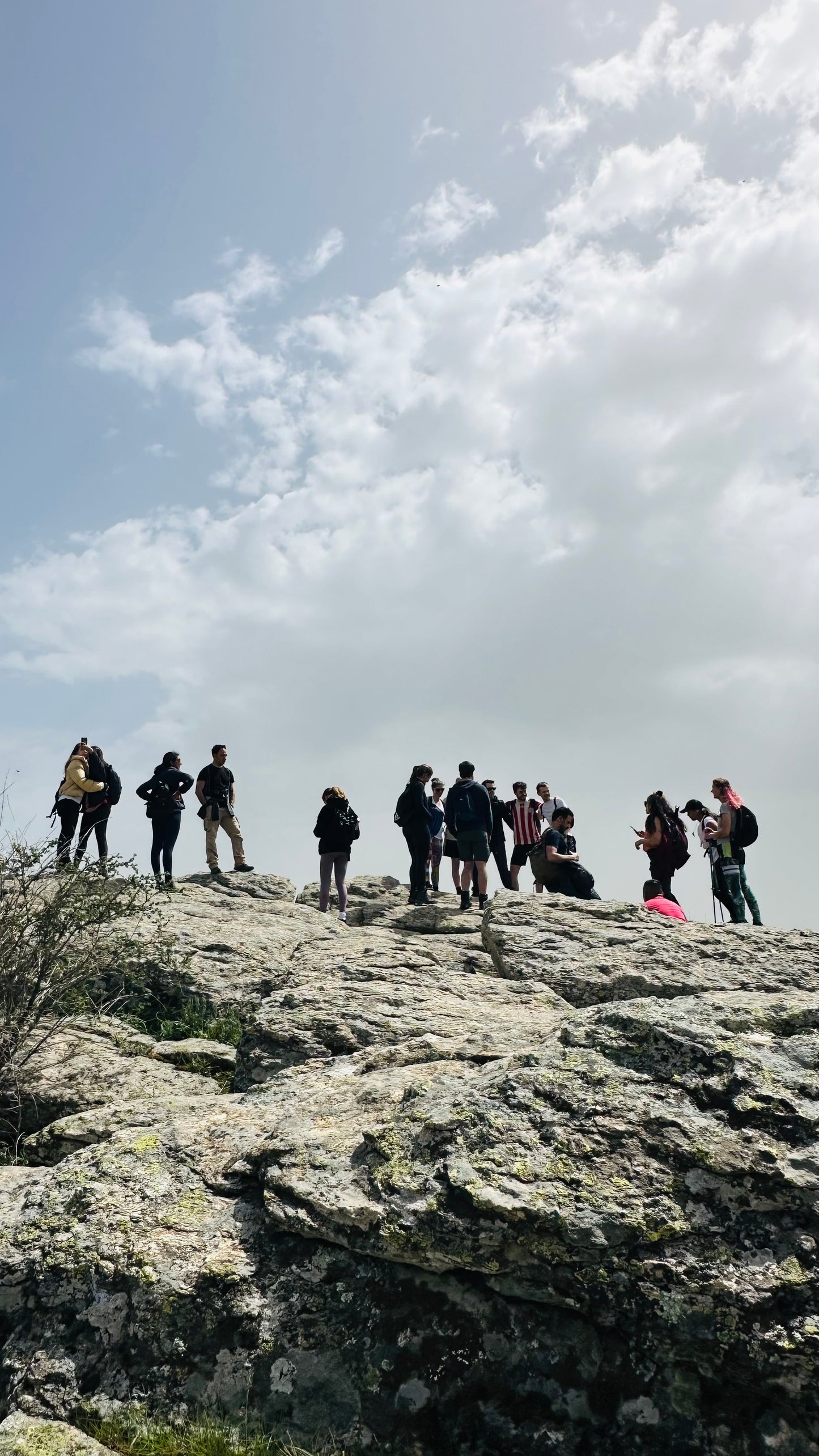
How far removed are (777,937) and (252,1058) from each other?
6.52m

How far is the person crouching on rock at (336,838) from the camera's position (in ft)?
55.1

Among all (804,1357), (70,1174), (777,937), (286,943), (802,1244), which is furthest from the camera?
(286,943)

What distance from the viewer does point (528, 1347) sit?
11.8 ft

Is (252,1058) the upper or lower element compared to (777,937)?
lower

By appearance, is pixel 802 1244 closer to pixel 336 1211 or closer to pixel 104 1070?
pixel 336 1211

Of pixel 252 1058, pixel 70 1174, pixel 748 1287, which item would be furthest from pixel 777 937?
pixel 70 1174

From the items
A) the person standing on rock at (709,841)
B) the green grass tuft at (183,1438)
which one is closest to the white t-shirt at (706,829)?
the person standing on rock at (709,841)

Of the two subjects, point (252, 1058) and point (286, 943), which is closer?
point (252, 1058)

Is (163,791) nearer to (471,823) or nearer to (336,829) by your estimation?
(336,829)

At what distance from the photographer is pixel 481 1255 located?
3.68 metres

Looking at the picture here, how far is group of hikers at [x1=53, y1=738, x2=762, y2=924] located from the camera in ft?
50.6

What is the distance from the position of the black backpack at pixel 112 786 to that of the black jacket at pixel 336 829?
4.40 metres

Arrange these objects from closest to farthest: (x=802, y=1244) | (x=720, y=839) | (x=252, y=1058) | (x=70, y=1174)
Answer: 1. (x=802, y=1244)
2. (x=70, y=1174)
3. (x=252, y=1058)
4. (x=720, y=839)

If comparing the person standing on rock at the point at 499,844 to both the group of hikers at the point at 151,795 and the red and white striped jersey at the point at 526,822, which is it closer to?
the red and white striped jersey at the point at 526,822
